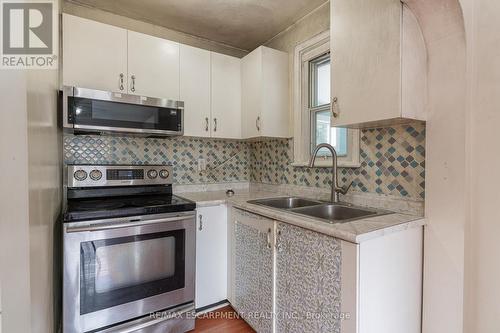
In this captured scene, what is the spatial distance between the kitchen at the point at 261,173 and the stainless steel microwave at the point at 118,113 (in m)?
0.01

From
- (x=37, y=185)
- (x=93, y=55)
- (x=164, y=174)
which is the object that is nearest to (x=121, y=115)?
(x=93, y=55)

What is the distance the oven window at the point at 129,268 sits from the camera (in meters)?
1.44

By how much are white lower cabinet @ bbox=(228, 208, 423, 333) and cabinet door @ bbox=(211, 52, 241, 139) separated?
3.15ft

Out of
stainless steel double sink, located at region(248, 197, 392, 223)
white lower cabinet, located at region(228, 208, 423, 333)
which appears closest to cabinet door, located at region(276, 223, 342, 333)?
white lower cabinet, located at region(228, 208, 423, 333)

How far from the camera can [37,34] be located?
113 centimetres

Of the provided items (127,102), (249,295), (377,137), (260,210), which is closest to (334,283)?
(260,210)

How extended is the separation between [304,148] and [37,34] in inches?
72.4

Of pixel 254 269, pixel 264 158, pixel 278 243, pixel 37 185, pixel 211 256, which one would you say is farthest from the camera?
pixel 264 158

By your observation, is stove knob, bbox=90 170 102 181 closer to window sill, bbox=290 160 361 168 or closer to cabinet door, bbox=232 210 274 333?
cabinet door, bbox=232 210 274 333

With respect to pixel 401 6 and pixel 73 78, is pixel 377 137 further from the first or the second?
pixel 73 78

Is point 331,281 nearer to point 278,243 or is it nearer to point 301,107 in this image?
point 278,243

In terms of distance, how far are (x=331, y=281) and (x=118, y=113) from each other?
1.68 m

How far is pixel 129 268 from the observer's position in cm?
156

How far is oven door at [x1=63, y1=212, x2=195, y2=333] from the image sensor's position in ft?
4.58
